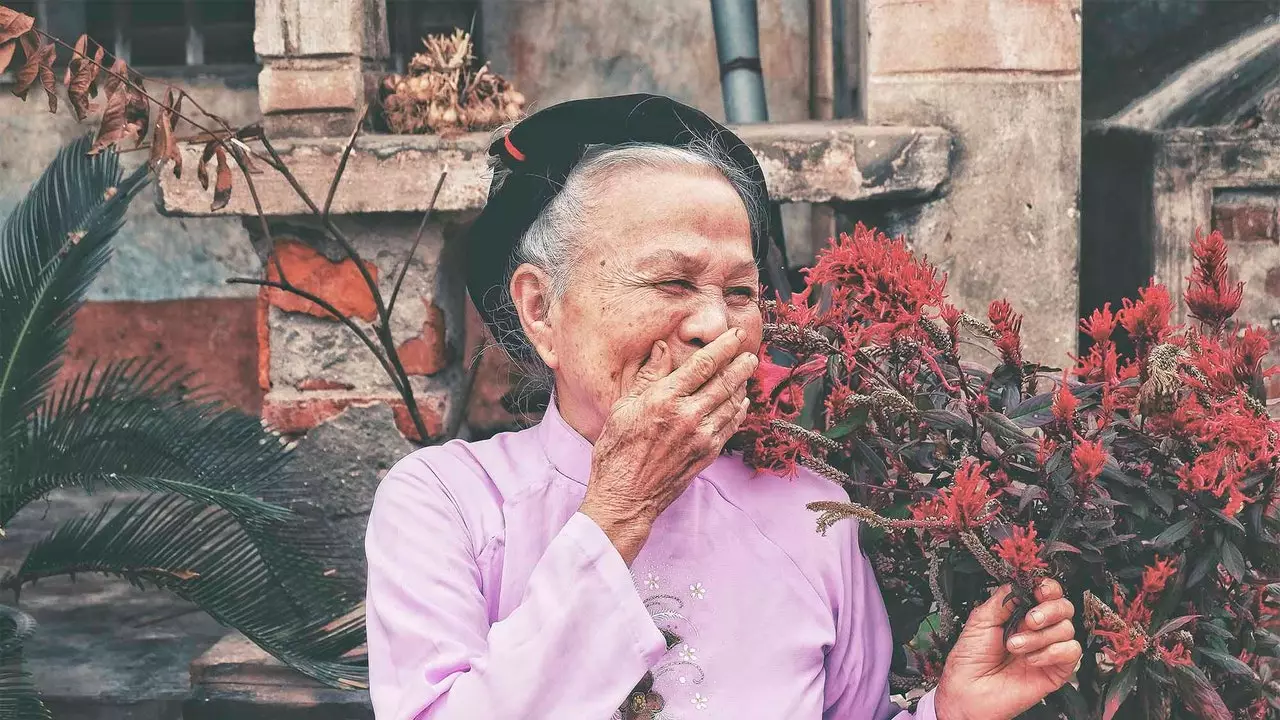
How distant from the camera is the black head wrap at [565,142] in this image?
1.94 meters

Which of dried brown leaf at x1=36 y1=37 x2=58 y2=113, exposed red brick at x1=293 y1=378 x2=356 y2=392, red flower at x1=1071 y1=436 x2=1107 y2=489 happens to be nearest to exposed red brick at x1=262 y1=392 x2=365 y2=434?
exposed red brick at x1=293 y1=378 x2=356 y2=392

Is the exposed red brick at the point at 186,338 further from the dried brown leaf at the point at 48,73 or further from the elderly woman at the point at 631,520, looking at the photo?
the elderly woman at the point at 631,520

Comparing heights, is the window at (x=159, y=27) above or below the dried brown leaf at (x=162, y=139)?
above

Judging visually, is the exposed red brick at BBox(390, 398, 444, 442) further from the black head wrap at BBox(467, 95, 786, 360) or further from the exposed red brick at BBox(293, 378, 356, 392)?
the black head wrap at BBox(467, 95, 786, 360)

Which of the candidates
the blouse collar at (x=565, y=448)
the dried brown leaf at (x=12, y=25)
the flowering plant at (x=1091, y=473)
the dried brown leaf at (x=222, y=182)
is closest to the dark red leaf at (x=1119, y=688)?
the flowering plant at (x=1091, y=473)

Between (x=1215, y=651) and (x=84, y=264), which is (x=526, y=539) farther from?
(x=84, y=264)

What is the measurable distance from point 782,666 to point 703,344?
0.47 metres

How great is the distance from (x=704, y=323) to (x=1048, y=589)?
1.84 feet

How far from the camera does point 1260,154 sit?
3846 mm

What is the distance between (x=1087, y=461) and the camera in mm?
1483

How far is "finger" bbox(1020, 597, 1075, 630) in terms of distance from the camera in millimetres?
1552

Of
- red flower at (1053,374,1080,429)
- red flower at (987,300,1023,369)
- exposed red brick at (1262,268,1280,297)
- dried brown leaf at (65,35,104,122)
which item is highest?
dried brown leaf at (65,35,104,122)

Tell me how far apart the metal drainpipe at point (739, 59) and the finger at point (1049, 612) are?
3353 mm

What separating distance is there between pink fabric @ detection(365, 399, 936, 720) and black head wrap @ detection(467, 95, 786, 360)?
32cm
